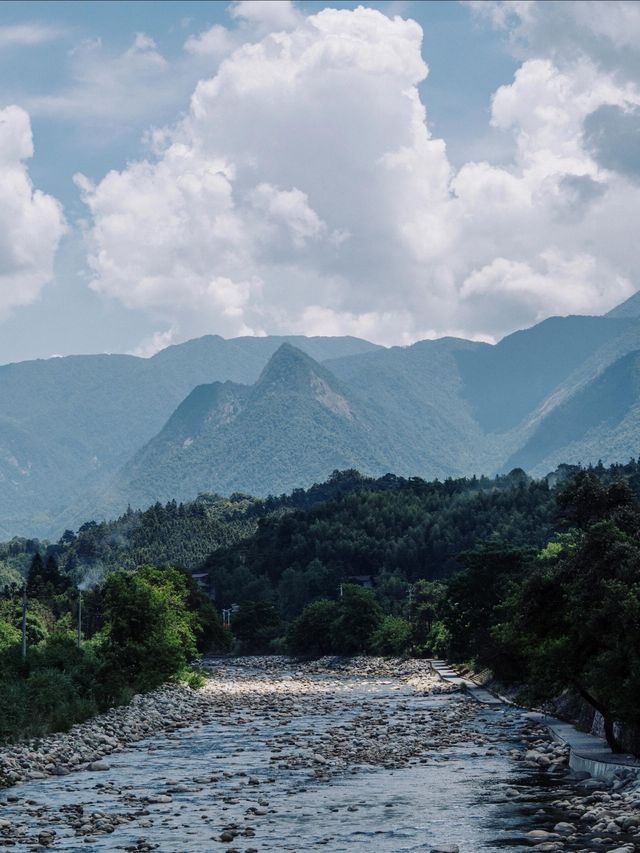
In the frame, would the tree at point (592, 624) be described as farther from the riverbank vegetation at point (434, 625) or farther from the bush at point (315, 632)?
the bush at point (315, 632)

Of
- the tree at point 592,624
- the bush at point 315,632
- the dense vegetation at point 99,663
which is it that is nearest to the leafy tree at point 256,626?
the bush at point 315,632

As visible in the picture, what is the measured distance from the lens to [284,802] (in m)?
32.7

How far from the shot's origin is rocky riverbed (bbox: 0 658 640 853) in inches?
1075

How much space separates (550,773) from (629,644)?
308 inches

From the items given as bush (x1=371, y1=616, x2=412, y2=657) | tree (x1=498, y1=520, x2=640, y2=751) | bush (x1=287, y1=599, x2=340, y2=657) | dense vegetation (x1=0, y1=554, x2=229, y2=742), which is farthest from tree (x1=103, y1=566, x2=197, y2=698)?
bush (x1=287, y1=599, x2=340, y2=657)

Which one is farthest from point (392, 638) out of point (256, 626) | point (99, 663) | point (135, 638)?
point (99, 663)

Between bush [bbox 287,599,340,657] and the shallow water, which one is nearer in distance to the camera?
the shallow water

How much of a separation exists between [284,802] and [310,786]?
10.1ft

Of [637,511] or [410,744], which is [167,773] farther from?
[637,511]

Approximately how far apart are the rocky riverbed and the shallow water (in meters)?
0.07

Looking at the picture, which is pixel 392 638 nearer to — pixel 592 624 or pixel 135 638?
pixel 135 638

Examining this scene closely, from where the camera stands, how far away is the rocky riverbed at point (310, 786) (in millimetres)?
27312

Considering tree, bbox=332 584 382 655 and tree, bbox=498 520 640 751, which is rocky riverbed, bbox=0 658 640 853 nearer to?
tree, bbox=498 520 640 751

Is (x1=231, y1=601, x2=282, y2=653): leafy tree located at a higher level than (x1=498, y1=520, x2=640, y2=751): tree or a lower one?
lower
